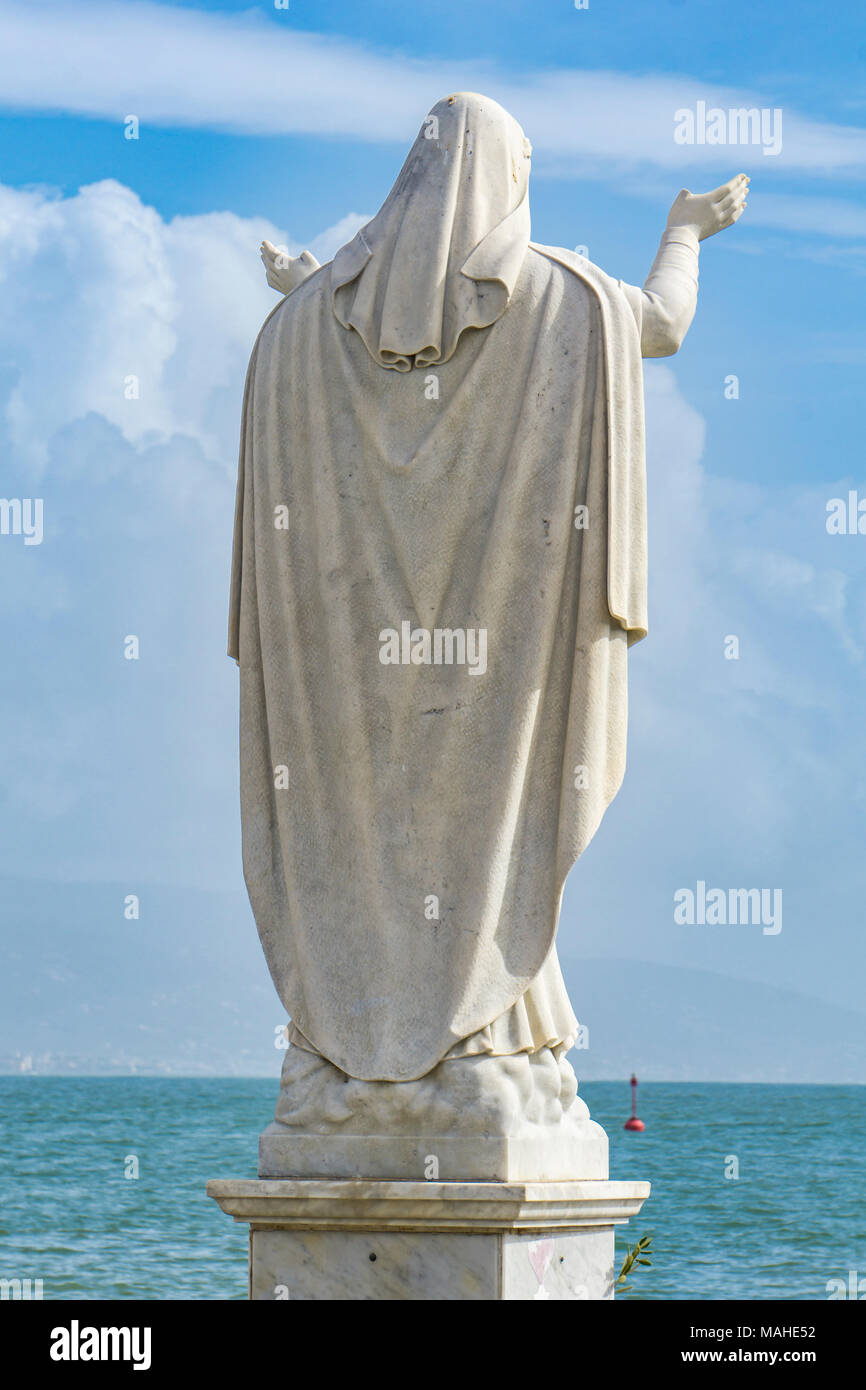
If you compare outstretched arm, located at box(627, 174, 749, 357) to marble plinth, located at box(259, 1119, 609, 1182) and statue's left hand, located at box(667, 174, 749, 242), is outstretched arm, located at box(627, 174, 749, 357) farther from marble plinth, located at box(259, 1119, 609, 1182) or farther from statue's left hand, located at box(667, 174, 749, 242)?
marble plinth, located at box(259, 1119, 609, 1182)

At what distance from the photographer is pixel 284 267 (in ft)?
25.9

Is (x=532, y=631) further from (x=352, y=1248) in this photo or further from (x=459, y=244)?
(x=352, y=1248)

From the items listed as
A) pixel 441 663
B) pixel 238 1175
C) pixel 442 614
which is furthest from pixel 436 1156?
pixel 238 1175

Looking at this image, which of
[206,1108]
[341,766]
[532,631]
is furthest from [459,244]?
[206,1108]

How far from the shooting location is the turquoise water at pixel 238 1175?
38.1 m

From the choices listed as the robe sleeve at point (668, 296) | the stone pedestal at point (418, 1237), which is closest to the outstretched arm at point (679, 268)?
the robe sleeve at point (668, 296)

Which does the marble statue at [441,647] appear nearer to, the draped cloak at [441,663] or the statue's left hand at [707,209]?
the draped cloak at [441,663]

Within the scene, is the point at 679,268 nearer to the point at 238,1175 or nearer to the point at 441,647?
the point at 441,647

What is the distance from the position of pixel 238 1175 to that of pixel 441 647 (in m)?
50.2

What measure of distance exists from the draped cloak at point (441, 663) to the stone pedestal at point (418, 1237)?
0.42m

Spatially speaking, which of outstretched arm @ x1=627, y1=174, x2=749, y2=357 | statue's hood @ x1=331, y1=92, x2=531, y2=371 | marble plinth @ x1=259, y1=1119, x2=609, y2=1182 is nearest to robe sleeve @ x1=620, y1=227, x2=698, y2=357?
outstretched arm @ x1=627, y1=174, x2=749, y2=357

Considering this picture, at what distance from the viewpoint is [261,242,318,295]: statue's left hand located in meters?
7.84

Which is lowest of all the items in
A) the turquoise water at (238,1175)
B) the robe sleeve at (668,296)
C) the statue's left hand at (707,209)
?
the turquoise water at (238,1175)
